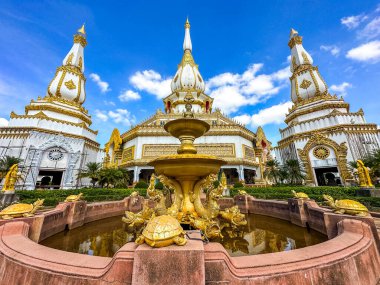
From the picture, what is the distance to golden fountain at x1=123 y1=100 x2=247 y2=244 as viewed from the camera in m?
6.24

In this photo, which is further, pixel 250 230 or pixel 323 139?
pixel 323 139

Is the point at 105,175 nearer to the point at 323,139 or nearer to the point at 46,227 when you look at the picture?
the point at 46,227

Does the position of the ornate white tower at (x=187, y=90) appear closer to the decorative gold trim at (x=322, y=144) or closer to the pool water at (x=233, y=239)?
the decorative gold trim at (x=322, y=144)

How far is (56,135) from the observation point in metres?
30.4

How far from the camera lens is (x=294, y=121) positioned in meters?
33.1

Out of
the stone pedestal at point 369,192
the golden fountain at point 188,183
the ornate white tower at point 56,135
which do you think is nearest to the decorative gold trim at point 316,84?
the stone pedestal at point 369,192

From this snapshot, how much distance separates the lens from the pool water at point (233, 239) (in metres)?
5.70

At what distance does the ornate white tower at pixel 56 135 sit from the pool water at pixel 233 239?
26.8 metres

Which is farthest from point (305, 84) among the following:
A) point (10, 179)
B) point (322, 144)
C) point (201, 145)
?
point (10, 179)

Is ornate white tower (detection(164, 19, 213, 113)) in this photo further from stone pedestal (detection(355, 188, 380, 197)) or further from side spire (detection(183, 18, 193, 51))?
stone pedestal (detection(355, 188, 380, 197))

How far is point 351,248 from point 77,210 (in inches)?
396

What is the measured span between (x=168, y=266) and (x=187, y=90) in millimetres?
36956

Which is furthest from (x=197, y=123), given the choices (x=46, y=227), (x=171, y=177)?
(x=46, y=227)

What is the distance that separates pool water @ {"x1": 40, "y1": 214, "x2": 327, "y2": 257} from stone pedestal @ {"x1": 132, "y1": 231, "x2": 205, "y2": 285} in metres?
3.51
